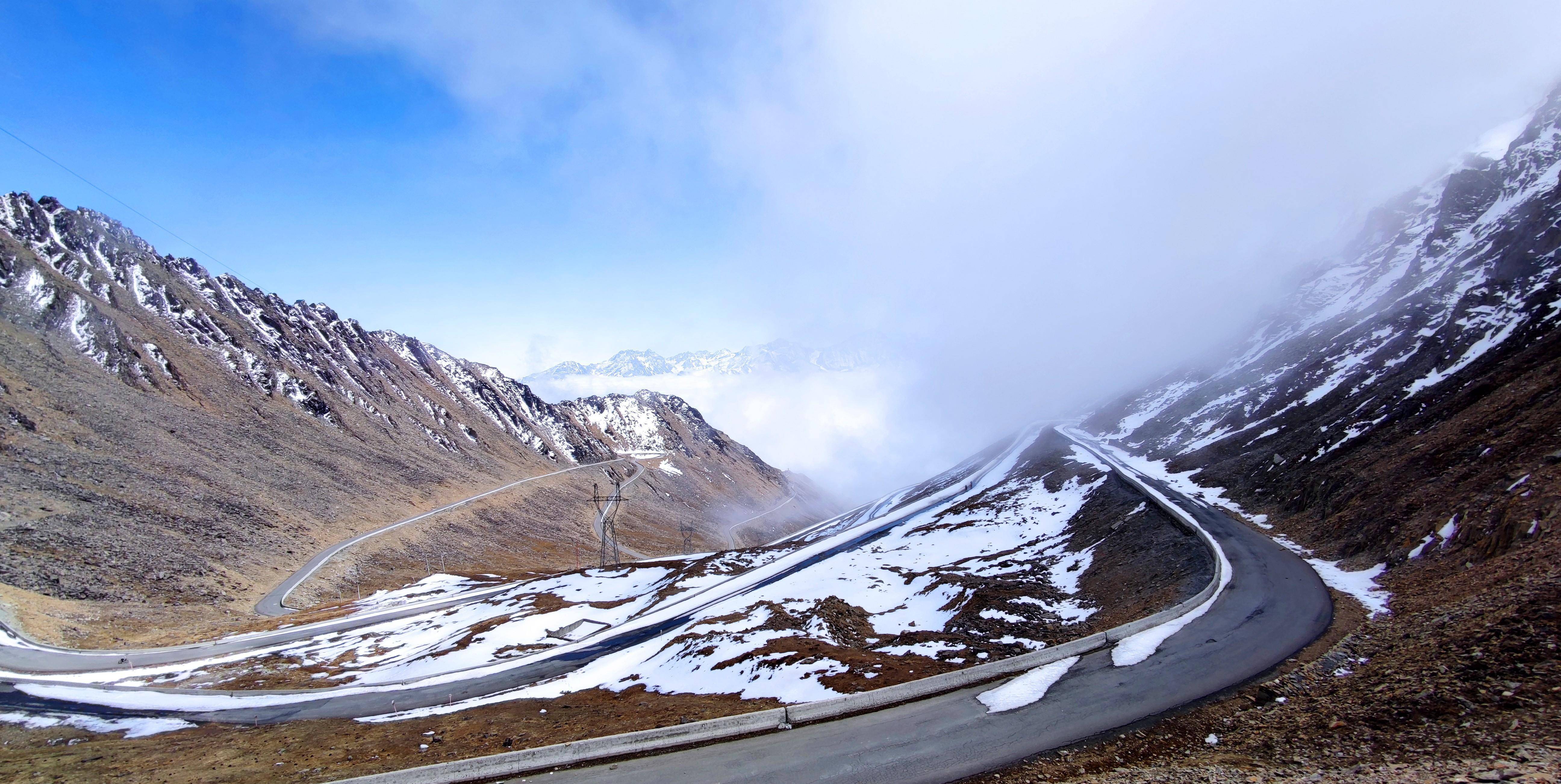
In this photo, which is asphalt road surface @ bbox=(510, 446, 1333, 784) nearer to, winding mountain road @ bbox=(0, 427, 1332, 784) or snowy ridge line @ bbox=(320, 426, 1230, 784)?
winding mountain road @ bbox=(0, 427, 1332, 784)

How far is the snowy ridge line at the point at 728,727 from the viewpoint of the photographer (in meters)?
Answer: 18.3

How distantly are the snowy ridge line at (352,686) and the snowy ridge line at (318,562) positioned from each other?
25872 millimetres

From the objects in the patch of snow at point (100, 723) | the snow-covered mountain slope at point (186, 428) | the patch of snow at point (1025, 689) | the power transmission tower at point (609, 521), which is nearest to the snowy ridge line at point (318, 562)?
the snow-covered mountain slope at point (186, 428)

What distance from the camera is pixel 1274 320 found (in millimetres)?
176375

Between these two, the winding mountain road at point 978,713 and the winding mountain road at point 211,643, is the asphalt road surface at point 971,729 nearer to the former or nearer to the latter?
the winding mountain road at point 978,713

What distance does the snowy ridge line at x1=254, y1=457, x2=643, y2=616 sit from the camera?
5919 centimetres

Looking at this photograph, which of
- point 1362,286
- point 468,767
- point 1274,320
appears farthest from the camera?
point 1274,320

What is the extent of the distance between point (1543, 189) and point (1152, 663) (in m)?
139

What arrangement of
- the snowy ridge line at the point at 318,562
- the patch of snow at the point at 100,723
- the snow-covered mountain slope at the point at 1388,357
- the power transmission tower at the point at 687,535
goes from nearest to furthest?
the patch of snow at the point at 100,723 → the snow-covered mountain slope at the point at 1388,357 → the snowy ridge line at the point at 318,562 → the power transmission tower at the point at 687,535

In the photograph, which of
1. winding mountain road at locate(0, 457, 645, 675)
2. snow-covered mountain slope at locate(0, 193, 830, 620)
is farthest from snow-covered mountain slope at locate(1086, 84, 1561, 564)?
snow-covered mountain slope at locate(0, 193, 830, 620)

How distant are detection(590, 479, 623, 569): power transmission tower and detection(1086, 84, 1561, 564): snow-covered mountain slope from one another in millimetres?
74301

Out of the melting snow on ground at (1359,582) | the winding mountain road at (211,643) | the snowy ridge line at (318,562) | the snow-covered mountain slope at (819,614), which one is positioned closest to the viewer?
the melting snow on ground at (1359,582)

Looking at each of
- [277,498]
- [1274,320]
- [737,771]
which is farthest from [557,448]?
[1274,320]

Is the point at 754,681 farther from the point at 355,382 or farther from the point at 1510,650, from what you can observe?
the point at 355,382
